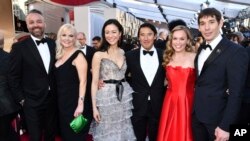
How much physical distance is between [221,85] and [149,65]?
96 centimetres

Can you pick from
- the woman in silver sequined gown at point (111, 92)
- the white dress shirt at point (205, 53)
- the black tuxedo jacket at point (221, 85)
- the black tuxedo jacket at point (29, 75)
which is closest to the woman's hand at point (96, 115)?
the woman in silver sequined gown at point (111, 92)

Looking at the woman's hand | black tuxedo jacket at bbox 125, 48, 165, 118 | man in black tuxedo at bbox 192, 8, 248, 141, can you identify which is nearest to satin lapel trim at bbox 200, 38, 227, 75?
man in black tuxedo at bbox 192, 8, 248, 141

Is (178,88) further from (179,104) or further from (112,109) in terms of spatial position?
(112,109)

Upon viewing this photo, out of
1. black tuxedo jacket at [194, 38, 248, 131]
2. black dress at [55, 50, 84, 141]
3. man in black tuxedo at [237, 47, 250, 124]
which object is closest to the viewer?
black tuxedo jacket at [194, 38, 248, 131]

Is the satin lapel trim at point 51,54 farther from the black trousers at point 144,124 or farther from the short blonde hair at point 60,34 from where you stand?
the black trousers at point 144,124

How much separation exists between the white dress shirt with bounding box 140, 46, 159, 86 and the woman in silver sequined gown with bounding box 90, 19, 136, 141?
0.20m

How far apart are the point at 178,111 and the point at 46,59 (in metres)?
1.45

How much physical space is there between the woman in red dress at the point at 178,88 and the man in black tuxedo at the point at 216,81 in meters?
0.32

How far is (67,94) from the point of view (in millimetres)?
3309

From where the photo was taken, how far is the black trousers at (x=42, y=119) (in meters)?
3.33

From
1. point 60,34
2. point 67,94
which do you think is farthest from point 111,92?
point 60,34

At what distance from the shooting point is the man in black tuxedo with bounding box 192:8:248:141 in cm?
250

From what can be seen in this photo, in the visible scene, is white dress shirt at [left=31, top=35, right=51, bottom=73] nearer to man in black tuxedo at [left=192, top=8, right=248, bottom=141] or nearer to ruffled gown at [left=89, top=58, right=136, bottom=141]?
ruffled gown at [left=89, top=58, right=136, bottom=141]

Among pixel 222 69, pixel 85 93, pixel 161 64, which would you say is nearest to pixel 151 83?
pixel 161 64
